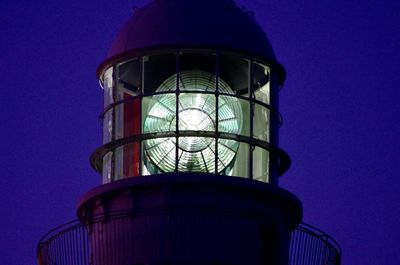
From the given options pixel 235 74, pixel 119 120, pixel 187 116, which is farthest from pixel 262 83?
pixel 119 120

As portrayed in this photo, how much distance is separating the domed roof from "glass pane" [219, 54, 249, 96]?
0.42 metres

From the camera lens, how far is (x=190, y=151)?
42.1 metres

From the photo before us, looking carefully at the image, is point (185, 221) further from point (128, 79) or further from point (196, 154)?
point (128, 79)

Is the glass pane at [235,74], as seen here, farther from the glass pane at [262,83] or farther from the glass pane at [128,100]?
the glass pane at [128,100]

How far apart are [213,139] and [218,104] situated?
2.88 feet

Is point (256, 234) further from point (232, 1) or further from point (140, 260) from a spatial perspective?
point (232, 1)

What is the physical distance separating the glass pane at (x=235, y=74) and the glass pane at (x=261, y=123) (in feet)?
1.67

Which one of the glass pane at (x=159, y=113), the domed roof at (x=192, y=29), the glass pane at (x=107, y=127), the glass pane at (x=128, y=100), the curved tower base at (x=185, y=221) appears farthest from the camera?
the glass pane at (x=107, y=127)

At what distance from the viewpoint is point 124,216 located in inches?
1634

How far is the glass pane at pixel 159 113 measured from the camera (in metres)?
42.3

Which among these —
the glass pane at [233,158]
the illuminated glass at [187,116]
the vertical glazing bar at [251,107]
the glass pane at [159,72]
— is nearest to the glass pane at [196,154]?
the illuminated glass at [187,116]

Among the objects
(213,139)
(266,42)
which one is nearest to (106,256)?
(213,139)

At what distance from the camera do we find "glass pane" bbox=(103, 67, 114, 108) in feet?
143

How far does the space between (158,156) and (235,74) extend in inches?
112
